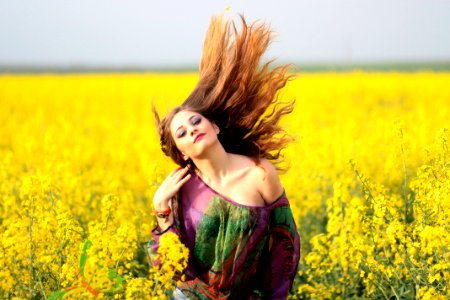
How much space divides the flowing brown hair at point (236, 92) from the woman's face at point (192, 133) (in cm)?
5

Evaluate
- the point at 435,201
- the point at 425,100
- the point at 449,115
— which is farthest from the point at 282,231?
the point at 425,100

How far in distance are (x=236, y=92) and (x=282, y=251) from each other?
2.40 feet

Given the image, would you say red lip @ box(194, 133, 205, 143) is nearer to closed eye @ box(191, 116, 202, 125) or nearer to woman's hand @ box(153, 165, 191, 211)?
closed eye @ box(191, 116, 202, 125)

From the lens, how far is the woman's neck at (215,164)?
290 centimetres

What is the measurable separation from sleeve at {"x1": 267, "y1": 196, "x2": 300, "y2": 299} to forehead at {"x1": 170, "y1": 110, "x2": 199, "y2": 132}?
55 centimetres

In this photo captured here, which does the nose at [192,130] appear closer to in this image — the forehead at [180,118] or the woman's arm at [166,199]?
the forehead at [180,118]

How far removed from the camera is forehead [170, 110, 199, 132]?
290cm

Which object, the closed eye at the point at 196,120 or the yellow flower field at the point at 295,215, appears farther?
the yellow flower field at the point at 295,215

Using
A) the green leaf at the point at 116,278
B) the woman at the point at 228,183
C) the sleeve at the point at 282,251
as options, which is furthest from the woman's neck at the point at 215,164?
the green leaf at the point at 116,278

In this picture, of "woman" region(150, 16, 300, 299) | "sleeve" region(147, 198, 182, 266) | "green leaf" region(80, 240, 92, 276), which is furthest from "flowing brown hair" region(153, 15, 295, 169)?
"green leaf" region(80, 240, 92, 276)

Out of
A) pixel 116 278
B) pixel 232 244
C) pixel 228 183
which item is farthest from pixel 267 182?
pixel 116 278

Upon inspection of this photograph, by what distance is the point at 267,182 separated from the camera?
291 cm

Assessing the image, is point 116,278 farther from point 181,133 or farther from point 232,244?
point 181,133

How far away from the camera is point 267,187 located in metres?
2.91
